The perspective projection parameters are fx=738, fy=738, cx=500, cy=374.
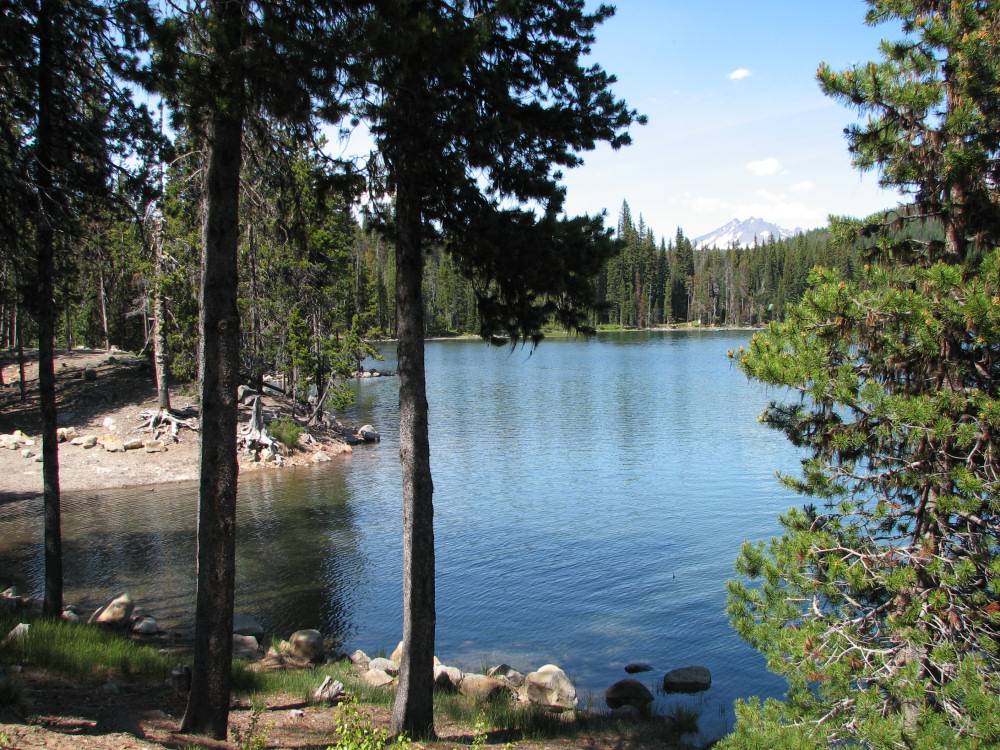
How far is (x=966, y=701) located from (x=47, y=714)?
7.39m

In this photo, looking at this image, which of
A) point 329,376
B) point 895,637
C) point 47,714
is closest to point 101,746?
point 47,714

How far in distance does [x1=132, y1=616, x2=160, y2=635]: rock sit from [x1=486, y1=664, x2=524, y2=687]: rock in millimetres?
5403

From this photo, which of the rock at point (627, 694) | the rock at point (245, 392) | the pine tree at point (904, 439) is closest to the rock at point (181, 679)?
the rock at point (627, 694)

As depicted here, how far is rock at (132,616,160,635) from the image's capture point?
11.6 m

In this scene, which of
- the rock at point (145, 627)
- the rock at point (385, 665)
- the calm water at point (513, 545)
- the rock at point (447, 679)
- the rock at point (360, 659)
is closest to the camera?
the rock at point (447, 679)

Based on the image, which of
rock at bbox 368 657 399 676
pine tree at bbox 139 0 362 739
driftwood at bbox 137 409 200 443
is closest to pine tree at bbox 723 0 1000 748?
pine tree at bbox 139 0 362 739

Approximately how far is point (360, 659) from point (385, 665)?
24.9 inches

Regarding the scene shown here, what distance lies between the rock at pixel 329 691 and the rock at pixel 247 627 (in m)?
3.38

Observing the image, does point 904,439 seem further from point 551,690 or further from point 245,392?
point 245,392

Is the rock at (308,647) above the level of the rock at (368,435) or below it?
below

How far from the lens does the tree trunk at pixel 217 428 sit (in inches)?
269

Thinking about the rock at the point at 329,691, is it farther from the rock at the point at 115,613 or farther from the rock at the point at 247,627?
the rock at the point at 115,613

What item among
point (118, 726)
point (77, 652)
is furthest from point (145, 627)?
point (118, 726)

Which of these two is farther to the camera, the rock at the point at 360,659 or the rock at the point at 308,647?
the rock at the point at 308,647
